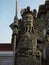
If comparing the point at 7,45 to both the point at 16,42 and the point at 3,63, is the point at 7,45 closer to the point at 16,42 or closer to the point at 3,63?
the point at 3,63

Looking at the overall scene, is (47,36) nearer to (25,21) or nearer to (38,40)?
(38,40)

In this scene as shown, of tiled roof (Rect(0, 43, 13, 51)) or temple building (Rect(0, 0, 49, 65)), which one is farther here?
tiled roof (Rect(0, 43, 13, 51))

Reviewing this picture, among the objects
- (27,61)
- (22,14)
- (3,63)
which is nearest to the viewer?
(27,61)

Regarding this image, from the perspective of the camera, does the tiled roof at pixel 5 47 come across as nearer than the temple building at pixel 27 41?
No

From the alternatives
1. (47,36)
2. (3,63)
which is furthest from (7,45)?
(47,36)

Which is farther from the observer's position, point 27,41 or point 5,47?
point 5,47

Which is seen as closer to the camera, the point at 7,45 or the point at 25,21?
the point at 25,21

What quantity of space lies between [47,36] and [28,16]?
140 cm

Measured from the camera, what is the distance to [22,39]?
1079 cm

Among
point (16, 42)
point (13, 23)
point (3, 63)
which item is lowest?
point (3, 63)

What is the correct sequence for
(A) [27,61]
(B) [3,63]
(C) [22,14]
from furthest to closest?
(B) [3,63] < (C) [22,14] < (A) [27,61]

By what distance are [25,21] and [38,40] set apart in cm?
108

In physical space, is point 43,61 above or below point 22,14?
below

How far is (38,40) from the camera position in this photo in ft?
36.1
